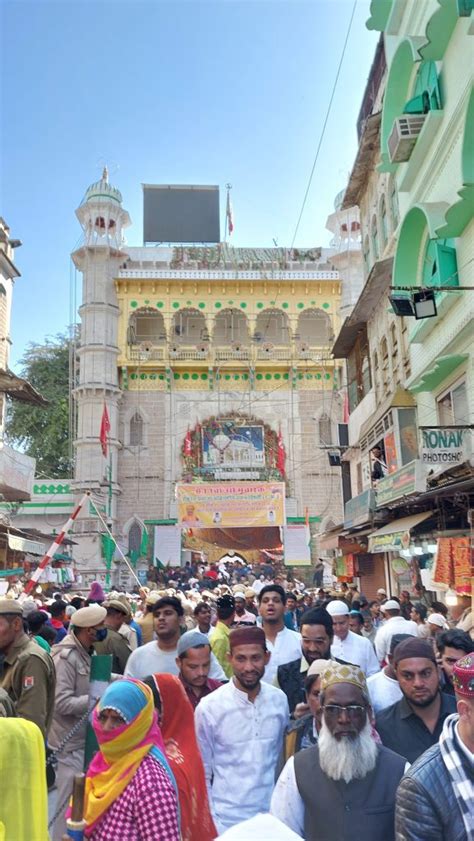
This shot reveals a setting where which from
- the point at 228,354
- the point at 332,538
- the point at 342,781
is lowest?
the point at 342,781

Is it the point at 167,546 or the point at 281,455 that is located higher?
the point at 281,455

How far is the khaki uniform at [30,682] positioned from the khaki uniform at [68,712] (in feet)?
1.00

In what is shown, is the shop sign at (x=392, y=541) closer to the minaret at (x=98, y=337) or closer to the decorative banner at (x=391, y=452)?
the decorative banner at (x=391, y=452)

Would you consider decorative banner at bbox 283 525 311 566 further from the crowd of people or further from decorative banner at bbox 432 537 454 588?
the crowd of people

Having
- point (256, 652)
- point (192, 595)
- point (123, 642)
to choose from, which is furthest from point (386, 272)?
point (256, 652)

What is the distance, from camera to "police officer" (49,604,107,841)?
13.6 feet

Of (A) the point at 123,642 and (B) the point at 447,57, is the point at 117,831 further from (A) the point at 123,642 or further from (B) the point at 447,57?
(B) the point at 447,57

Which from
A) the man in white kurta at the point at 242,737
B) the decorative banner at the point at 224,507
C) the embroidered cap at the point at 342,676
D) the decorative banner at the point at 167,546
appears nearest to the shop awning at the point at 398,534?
the man in white kurta at the point at 242,737

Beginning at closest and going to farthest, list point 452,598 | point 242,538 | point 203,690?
point 203,690
point 452,598
point 242,538

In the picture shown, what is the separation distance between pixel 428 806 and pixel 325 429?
98.1ft

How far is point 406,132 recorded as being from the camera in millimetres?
11609

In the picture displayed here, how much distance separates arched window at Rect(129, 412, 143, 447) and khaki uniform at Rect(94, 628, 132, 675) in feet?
83.2

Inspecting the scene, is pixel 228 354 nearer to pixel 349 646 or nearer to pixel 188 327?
pixel 188 327

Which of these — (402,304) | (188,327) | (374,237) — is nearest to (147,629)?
(402,304)
